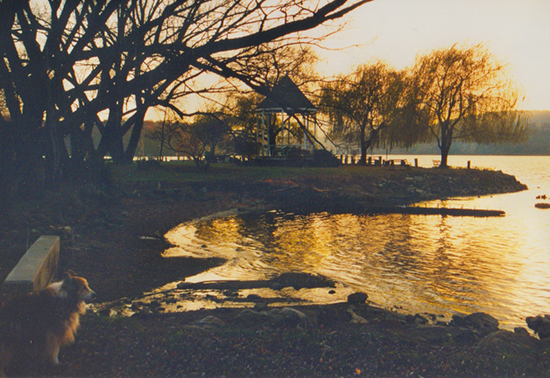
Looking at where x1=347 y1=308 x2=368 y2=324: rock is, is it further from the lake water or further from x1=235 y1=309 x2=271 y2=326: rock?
the lake water

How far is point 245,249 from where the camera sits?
41.0 ft

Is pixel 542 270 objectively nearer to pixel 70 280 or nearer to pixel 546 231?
pixel 546 231

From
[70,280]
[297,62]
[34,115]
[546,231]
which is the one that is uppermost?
[297,62]

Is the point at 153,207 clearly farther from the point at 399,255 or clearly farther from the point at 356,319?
the point at 356,319

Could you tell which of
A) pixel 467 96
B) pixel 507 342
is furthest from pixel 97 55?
pixel 467 96

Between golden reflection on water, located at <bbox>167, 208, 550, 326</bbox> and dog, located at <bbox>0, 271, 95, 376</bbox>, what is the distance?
13.8 ft

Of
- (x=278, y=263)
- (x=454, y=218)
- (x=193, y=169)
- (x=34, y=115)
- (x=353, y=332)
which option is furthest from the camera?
(x=193, y=169)

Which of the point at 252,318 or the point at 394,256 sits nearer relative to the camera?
the point at 252,318

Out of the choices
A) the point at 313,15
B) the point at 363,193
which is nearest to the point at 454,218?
the point at 363,193

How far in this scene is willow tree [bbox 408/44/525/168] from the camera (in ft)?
139

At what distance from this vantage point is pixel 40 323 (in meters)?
4.45

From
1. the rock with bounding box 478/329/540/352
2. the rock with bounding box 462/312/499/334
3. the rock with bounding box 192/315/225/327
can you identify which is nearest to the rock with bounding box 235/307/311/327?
the rock with bounding box 192/315/225/327

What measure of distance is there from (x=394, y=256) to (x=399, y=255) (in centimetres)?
25

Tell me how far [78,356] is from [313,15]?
711 cm
